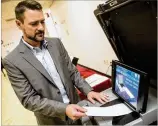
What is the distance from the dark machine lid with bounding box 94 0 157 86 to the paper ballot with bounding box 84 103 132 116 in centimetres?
23

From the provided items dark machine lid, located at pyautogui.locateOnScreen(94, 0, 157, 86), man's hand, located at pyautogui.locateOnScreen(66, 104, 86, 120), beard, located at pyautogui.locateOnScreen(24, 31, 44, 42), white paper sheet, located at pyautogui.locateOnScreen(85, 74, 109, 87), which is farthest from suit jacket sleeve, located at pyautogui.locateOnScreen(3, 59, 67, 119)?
white paper sheet, located at pyautogui.locateOnScreen(85, 74, 109, 87)

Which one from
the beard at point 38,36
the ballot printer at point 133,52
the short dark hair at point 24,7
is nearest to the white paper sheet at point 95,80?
the ballot printer at point 133,52

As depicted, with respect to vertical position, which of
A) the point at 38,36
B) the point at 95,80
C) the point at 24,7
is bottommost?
the point at 95,80

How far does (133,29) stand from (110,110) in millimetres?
445

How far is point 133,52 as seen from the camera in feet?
3.60

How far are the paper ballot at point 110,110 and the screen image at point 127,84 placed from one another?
48mm

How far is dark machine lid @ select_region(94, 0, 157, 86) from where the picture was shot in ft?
2.59

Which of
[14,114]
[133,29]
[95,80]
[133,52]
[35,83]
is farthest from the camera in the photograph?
[14,114]

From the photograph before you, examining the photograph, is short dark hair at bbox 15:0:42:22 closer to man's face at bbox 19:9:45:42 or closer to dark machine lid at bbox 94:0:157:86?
man's face at bbox 19:9:45:42

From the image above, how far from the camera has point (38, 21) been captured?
1197 millimetres

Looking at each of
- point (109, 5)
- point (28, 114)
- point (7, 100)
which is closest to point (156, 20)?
point (109, 5)

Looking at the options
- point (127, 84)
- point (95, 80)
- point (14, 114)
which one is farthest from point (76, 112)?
point (14, 114)

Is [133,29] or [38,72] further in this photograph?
[38,72]

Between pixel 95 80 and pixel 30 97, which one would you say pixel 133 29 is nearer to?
pixel 30 97
